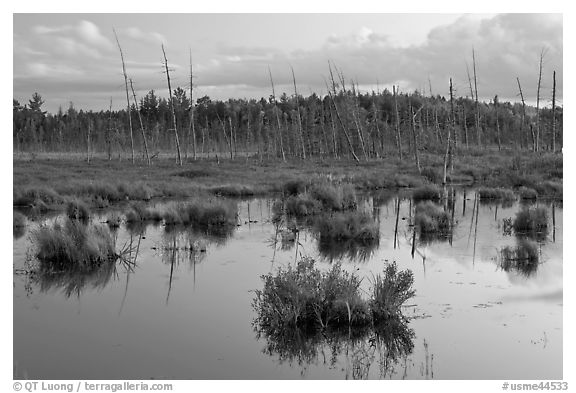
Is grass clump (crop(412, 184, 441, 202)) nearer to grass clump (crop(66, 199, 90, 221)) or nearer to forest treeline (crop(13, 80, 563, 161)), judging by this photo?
grass clump (crop(66, 199, 90, 221))

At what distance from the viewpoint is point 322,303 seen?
31.3ft

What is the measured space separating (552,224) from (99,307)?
13292 millimetres

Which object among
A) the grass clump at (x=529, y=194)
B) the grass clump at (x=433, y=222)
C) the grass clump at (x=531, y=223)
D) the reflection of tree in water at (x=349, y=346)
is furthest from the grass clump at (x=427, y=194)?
the reflection of tree in water at (x=349, y=346)

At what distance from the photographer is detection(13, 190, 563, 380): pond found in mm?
7863

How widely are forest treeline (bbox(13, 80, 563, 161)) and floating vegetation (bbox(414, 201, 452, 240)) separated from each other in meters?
26.4

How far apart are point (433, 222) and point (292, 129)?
45060mm

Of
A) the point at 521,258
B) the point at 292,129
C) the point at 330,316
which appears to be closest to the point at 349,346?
the point at 330,316

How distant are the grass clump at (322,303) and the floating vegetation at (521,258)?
4026 mm

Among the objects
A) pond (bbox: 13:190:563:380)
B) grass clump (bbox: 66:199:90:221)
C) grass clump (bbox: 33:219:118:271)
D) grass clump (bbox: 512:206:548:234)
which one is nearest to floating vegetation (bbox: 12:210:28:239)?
pond (bbox: 13:190:563:380)

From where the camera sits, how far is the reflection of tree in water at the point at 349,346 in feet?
26.0

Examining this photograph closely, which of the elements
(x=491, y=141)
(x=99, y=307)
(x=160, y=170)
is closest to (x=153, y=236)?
(x=99, y=307)

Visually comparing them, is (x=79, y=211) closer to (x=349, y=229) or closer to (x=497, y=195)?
(x=349, y=229)

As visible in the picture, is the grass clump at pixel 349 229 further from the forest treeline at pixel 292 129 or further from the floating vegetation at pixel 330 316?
the forest treeline at pixel 292 129
